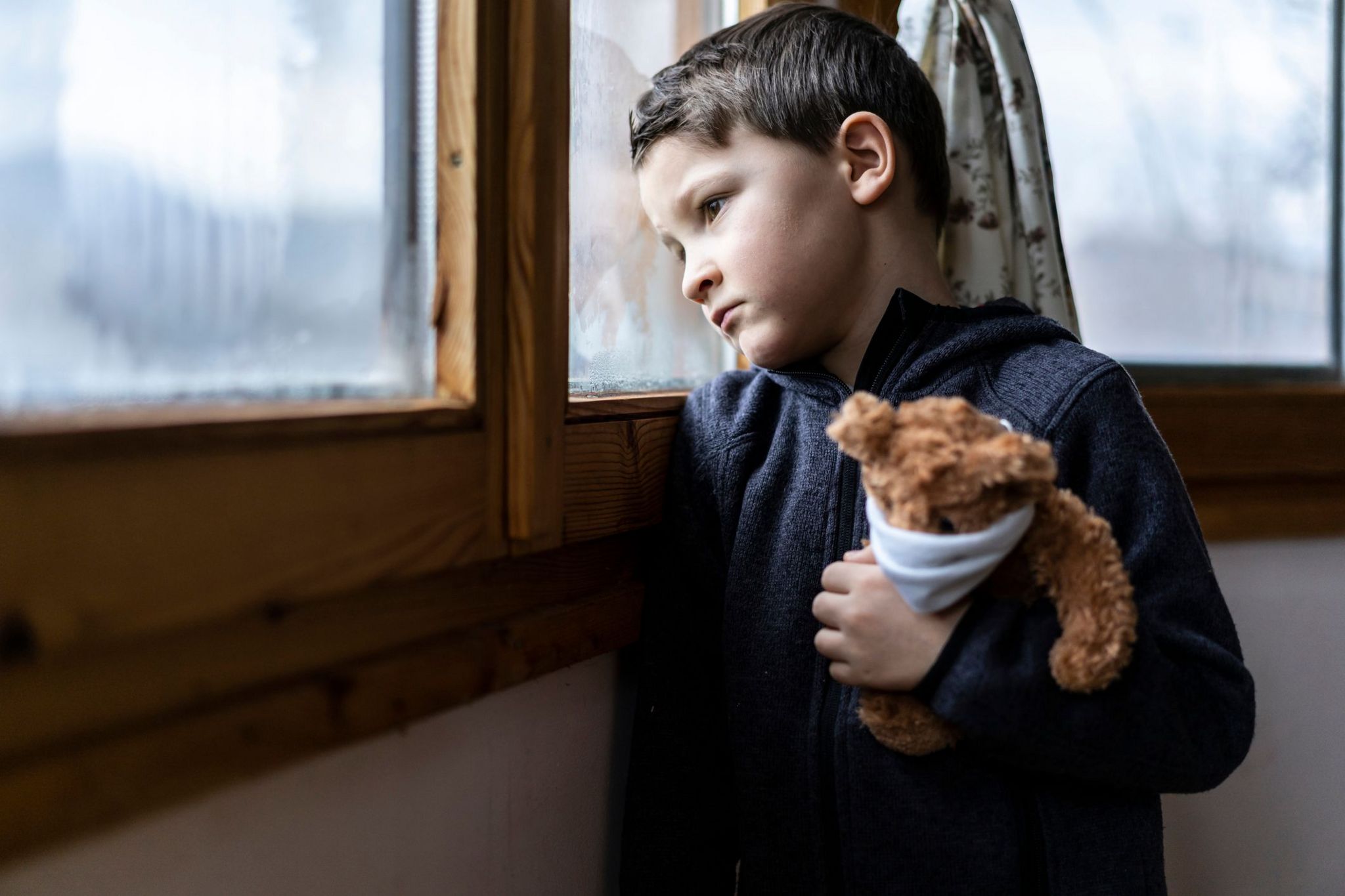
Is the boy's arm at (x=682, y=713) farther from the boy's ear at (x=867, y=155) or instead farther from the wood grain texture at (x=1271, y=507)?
the wood grain texture at (x=1271, y=507)

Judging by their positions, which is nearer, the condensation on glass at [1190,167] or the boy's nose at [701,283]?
the boy's nose at [701,283]

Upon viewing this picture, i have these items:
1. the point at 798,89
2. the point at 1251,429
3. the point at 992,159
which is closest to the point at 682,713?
the point at 798,89

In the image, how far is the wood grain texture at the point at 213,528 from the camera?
0.43 m

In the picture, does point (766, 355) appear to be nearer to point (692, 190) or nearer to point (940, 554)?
point (692, 190)

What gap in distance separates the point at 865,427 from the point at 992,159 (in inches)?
26.9

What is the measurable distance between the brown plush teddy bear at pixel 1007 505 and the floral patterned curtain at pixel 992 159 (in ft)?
1.70

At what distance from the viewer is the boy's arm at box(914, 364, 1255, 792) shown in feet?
2.23

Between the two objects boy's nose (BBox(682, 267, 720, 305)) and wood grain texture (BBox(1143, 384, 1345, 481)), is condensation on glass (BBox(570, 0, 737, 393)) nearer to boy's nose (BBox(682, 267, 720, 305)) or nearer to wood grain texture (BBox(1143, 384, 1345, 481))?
boy's nose (BBox(682, 267, 720, 305))

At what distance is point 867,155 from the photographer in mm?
918

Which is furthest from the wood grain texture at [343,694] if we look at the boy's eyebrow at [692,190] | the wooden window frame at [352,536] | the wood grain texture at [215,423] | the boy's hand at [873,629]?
the boy's eyebrow at [692,190]

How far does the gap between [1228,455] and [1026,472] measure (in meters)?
0.95

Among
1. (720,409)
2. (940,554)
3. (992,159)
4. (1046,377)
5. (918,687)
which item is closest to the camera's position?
(940,554)

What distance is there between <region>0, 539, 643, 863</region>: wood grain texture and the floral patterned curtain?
0.56 metres

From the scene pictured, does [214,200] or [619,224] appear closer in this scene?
[214,200]
